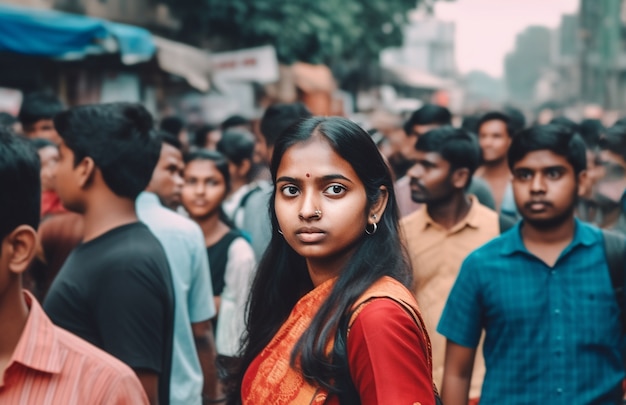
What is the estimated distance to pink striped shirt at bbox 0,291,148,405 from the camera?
194cm

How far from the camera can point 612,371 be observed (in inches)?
141

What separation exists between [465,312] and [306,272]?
121 cm

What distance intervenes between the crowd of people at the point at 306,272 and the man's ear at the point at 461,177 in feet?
0.06

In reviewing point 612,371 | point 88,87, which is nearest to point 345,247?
point 612,371

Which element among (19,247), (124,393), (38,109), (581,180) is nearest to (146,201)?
(581,180)

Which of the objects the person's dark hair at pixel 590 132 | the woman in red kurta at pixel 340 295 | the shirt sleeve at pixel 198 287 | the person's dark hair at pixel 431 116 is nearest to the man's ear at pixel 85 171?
the shirt sleeve at pixel 198 287

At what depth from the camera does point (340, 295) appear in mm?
2273

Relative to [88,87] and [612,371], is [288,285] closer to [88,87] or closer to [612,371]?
[612,371]

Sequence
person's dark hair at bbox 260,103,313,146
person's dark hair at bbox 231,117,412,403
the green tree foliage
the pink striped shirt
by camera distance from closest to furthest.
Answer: the pink striped shirt
person's dark hair at bbox 231,117,412,403
person's dark hair at bbox 260,103,313,146
the green tree foliage

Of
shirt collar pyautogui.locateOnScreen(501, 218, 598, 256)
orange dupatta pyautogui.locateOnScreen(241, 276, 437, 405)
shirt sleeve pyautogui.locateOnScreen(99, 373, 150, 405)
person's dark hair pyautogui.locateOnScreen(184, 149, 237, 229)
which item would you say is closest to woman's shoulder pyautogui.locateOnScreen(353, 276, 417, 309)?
orange dupatta pyautogui.locateOnScreen(241, 276, 437, 405)

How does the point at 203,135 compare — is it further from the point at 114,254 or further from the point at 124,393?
the point at 124,393

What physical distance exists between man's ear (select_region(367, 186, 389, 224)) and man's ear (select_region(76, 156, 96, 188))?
1.42 metres

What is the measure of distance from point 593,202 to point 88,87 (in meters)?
7.87

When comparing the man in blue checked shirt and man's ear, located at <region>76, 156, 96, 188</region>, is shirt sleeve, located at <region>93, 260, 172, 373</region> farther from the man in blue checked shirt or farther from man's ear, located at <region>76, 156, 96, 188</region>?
the man in blue checked shirt
